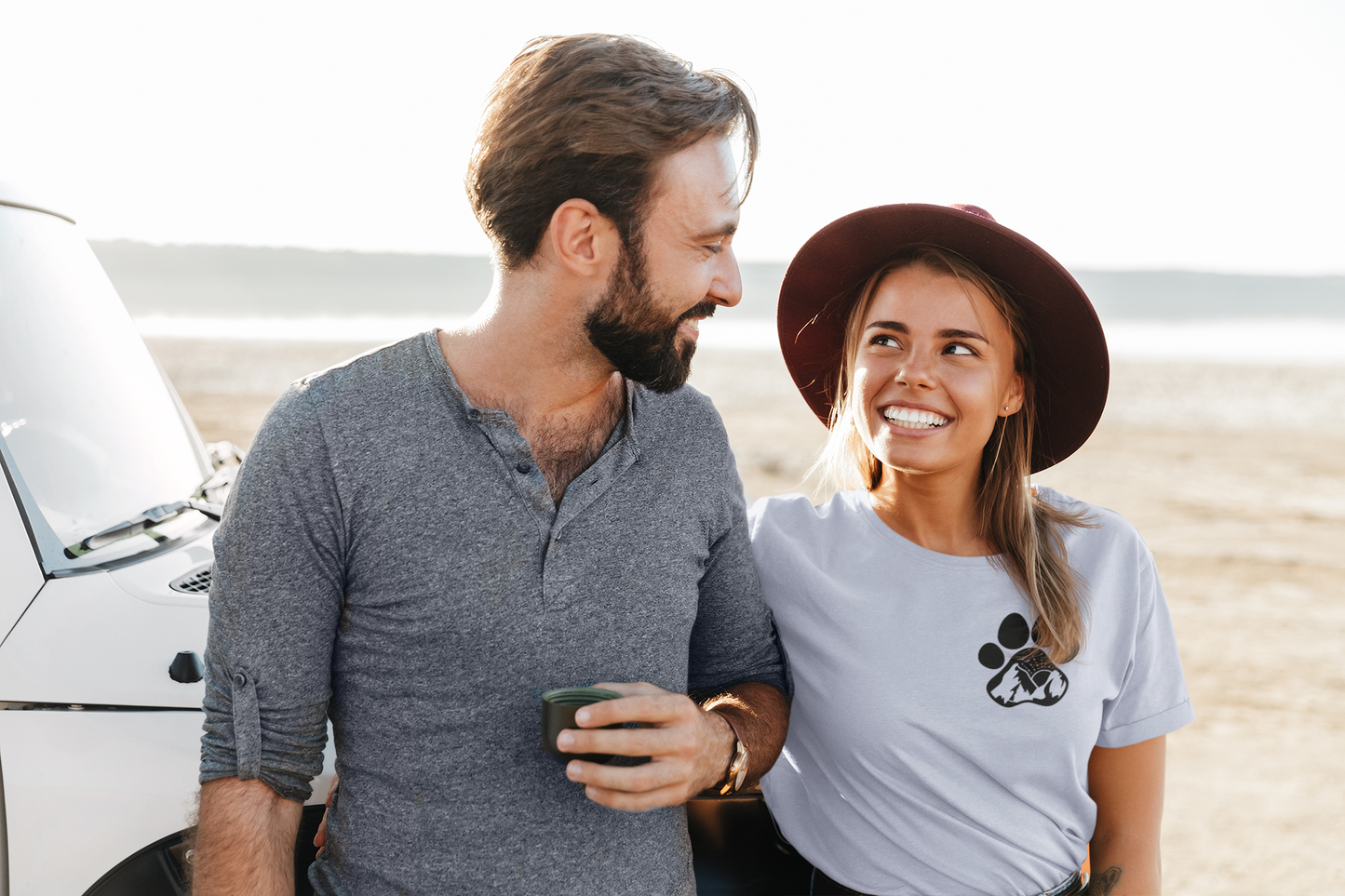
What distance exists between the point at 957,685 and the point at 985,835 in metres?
0.30

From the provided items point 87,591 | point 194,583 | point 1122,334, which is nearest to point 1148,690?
point 194,583

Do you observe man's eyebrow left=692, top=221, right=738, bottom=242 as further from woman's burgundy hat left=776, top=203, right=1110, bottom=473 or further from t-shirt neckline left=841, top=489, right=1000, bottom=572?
t-shirt neckline left=841, top=489, right=1000, bottom=572

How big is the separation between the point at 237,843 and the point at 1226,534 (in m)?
9.24

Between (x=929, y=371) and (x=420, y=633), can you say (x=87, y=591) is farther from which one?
(x=929, y=371)

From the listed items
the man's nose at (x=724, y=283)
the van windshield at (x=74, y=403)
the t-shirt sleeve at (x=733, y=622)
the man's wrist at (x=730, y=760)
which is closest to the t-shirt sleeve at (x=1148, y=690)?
the t-shirt sleeve at (x=733, y=622)

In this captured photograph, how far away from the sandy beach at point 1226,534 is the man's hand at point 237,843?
363 cm

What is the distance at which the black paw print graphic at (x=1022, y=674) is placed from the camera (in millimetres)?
2129

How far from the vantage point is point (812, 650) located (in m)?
2.22

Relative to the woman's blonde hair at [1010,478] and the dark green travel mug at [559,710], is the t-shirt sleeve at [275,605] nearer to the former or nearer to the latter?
the dark green travel mug at [559,710]

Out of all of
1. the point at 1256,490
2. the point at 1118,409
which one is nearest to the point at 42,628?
the point at 1256,490

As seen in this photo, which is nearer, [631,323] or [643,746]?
[643,746]

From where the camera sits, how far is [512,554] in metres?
1.79

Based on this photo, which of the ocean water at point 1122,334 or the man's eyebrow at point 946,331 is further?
the ocean water at point 1122,334

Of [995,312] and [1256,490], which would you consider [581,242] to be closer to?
[995,312]
